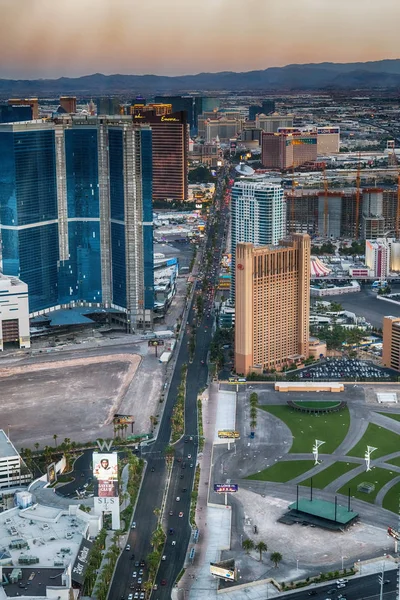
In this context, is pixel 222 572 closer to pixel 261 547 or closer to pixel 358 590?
pixel 261 547

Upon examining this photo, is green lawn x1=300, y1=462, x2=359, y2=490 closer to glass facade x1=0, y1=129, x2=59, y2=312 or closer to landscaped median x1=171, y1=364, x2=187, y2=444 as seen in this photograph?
landscaped median x1=171, y1=364, x2=187, y2=444

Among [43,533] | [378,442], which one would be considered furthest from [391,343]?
[43,533]

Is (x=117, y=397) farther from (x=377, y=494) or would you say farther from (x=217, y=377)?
(x=377, y=494)

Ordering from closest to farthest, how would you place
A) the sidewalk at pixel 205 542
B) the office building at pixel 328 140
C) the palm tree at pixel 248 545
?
the sidewalk at pixel 205 542 → the palm tree at pixel 248 545 → the office building at pixel 328 140

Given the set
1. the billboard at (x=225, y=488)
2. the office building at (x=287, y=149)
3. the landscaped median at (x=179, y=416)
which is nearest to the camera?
the billboard at (x=225, y=488)

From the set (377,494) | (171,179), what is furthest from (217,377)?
(171,179)

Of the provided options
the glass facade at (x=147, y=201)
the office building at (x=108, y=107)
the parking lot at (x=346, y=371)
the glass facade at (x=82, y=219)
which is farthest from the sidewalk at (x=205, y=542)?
the office building at (x=108, y=107)

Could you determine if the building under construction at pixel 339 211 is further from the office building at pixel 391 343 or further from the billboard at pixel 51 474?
the billboard at pixel 51 474
